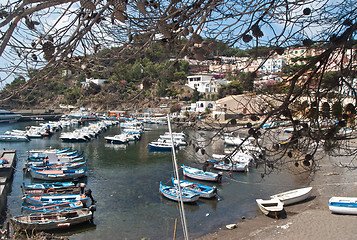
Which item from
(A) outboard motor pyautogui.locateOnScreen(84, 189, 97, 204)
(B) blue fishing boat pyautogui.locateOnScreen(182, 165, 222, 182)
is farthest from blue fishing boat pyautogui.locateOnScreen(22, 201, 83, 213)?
(B) blue fishing boat pyautogui.locateOnScreen(182, 165, 222, 182)

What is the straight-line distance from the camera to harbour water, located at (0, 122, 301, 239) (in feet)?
29.2

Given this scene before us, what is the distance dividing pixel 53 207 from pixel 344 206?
9.38 metres

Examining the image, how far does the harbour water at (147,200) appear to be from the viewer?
8891mm

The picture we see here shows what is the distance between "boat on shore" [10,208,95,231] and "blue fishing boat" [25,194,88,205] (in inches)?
34.9

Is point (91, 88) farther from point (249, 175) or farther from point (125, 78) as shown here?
point (249, 175)

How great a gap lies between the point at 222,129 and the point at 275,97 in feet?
2.22

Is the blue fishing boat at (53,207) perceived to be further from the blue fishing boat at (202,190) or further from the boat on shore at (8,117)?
the boat on shore at (8,117)

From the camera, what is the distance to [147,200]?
10945 mm

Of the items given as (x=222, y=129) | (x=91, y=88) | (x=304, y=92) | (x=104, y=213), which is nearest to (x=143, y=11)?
Result: (x=91, y=88)

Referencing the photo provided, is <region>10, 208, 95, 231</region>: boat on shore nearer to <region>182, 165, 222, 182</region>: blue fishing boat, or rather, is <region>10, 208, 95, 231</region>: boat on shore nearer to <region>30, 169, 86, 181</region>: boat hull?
<region>30, 169, 86, 181</region>: boat hull

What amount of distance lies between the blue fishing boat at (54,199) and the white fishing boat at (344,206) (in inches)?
324

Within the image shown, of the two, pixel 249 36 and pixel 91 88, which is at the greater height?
pixel 249 36

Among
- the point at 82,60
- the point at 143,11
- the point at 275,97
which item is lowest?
the point at 275,97

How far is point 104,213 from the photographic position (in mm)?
9852
